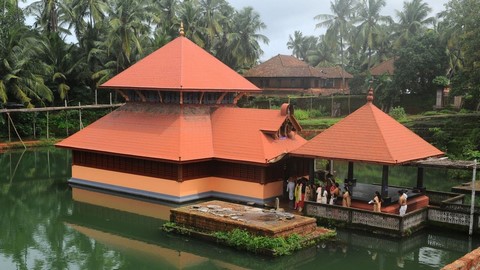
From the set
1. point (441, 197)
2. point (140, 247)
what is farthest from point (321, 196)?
point (140, 247)

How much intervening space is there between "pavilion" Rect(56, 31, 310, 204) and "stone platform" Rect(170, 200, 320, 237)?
3313 mm

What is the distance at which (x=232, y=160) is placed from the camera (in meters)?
20.2

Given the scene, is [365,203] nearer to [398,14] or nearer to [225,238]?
[225,238]

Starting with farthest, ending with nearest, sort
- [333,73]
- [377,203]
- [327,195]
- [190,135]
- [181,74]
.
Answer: [333,73], [181,74], [190,135], [327,195], [377,203]

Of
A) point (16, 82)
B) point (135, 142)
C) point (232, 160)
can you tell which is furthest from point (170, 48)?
point (16, 82)

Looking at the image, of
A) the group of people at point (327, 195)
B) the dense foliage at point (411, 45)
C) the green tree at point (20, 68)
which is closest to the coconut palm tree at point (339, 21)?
the dense foliage at point (411, 45)

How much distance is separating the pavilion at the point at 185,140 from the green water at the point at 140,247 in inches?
89.0

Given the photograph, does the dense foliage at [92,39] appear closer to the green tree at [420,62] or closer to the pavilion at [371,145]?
the green tree at [420,62]

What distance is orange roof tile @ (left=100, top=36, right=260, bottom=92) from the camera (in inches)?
867

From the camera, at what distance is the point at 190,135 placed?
21000 mm

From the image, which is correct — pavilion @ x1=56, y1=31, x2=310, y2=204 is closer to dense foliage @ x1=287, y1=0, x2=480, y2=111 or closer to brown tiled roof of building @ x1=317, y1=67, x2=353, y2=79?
dense foliage @ x1=287, y1=0, x2=480, y2=111

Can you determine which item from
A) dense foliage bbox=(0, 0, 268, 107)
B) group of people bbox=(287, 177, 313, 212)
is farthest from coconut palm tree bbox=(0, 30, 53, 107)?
group of people bbox=(287, 177, 313, 212)

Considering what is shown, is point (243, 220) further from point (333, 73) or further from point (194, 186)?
point (333, 73)

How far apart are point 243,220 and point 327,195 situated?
13.4 ft
